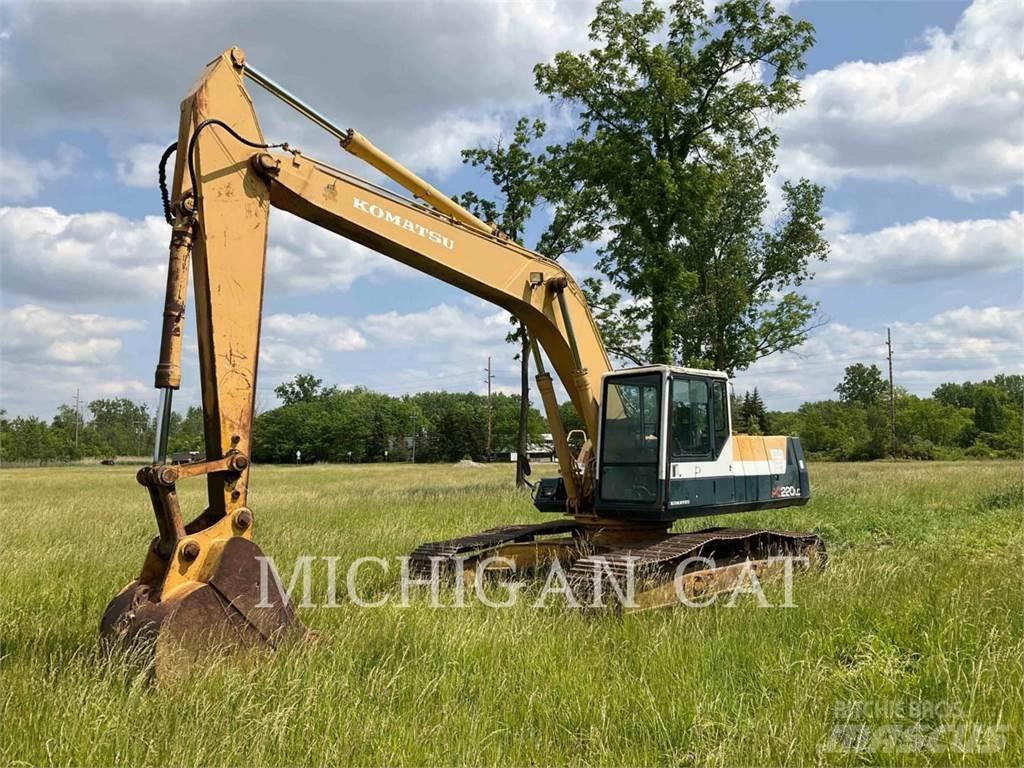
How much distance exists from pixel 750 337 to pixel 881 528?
1194 cm

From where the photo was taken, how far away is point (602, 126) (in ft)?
69.8

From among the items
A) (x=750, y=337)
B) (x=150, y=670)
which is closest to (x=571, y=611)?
(x=150, y=670)

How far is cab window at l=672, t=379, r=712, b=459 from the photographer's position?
345 inches

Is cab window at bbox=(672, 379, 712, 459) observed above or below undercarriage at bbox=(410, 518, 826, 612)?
above

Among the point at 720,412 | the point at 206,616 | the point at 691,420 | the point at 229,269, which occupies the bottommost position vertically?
the point at 206,616

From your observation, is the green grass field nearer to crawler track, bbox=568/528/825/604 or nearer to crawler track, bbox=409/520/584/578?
crawler track, bbox=568/528/825/604

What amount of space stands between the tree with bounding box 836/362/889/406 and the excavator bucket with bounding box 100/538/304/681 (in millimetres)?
101832

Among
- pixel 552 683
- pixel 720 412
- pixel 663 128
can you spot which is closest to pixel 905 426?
pixel 663 128

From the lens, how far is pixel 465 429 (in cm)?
8806

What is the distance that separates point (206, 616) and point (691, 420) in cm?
554

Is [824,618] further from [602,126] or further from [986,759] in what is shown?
[602,126]

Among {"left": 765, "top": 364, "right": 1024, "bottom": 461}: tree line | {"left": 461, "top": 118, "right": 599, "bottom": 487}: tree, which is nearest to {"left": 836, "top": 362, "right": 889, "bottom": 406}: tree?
{"left": 765, "top": 364, "right": 1024, "bottom": 461}: tree line

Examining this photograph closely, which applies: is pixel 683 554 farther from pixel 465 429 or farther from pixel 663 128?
pixel 465 429

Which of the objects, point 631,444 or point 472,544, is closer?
point 631,444
